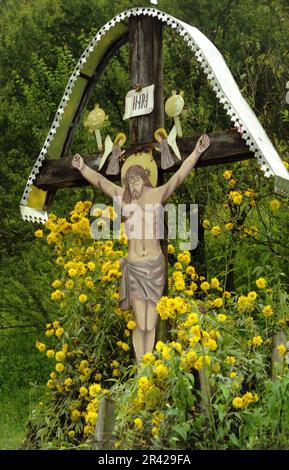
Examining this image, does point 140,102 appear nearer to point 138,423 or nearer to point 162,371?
point 162,371

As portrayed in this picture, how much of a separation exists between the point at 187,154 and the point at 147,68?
864 mm

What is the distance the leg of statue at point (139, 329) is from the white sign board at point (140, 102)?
1.56 meters

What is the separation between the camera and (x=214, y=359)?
6.52m

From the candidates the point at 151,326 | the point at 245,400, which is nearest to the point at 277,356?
the point at 245,400

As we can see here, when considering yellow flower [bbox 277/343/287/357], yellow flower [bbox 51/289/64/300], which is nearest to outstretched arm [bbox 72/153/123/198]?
yellow flower [bbox 51/289/64/300]

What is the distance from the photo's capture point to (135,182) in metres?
8.16

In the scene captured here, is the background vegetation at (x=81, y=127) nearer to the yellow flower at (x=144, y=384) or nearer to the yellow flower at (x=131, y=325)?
the yellow flower at (x=131, y=325)

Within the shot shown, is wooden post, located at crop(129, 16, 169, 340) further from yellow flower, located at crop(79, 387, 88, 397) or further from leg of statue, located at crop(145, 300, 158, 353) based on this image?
yellow flower, located at crop(79, 387, 88, 397)

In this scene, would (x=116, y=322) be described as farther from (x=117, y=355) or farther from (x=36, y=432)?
(x=36, y=432)

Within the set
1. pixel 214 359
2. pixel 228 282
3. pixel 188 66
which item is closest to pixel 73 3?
pixel 188 66

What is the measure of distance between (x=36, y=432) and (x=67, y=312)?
1.05 m

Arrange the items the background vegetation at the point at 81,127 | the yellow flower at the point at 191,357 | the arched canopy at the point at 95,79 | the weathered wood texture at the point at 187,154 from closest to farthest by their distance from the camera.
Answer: the yellow flower at the point at 191,357, the arched canopy at the point at 95,79, the weathered wood texture at the point at 187,154, the background vegetation at the point at 81,127

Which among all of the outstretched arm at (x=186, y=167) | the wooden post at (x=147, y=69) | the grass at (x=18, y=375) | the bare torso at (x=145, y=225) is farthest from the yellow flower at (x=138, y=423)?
the grass at (x=18, y=375)

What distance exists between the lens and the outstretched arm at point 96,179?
27.7 feet
